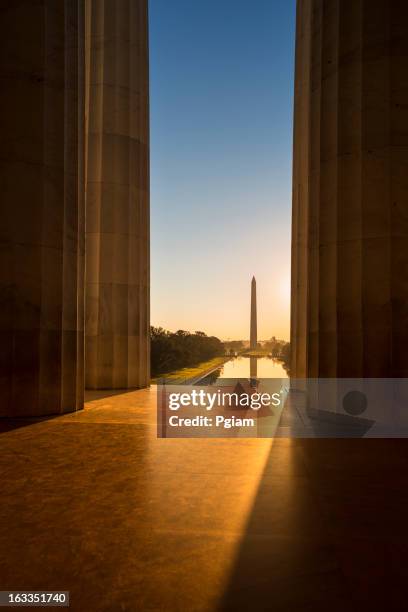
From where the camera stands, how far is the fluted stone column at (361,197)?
534 inches

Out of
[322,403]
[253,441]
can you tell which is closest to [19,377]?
[253,441]

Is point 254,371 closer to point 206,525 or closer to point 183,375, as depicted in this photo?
point 183,375

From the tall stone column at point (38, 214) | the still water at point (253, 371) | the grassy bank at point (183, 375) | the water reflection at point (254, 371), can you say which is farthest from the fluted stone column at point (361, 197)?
the water reflection at point (254, 371)

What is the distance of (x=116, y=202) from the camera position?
23094 mm

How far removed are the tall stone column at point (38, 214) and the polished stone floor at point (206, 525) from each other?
4.59m

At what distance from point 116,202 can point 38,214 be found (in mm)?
8386

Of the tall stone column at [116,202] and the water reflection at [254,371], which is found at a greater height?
the tall stone column at [116,202]

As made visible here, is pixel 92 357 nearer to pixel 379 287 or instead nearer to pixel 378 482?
pixel 379 287

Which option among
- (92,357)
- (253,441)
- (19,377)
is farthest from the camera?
(92,357)

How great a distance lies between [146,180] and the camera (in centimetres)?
2473

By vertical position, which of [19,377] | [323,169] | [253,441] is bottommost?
[253,441]

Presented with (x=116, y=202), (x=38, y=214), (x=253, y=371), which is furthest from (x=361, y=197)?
(x=253, y=371)

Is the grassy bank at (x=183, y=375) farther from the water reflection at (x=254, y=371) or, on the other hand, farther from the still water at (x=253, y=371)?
the water reflection at (x=254, y=371)

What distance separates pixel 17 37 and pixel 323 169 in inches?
433
